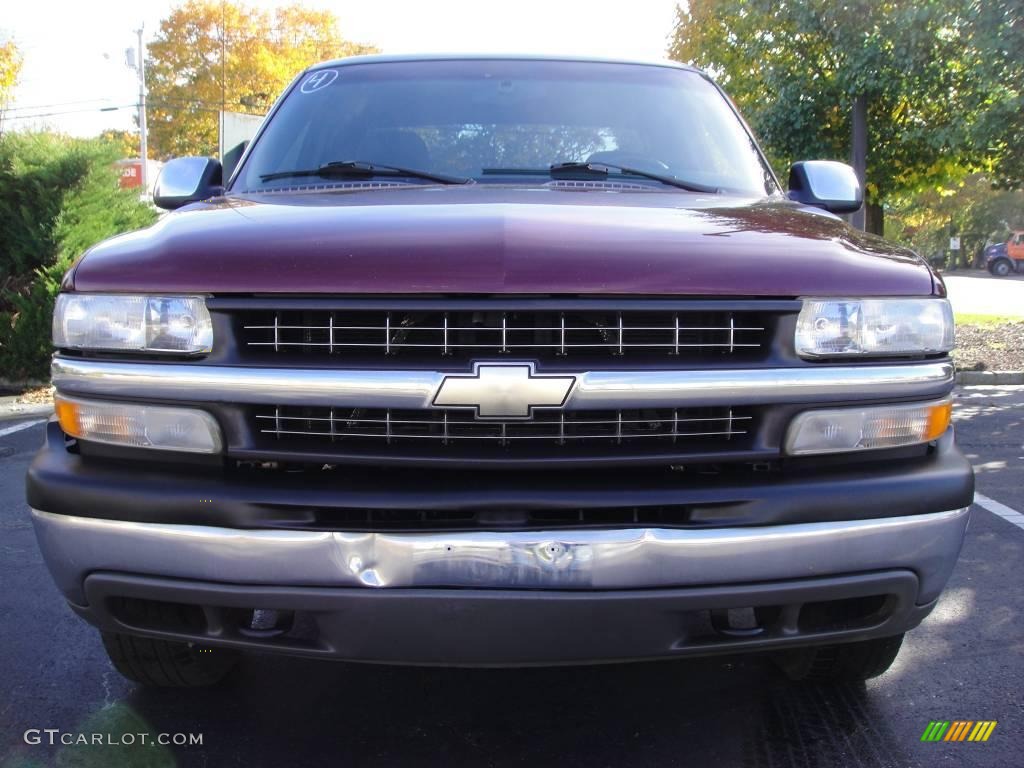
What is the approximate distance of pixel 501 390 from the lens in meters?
2.07

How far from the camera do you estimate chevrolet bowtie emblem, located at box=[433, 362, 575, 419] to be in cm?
207

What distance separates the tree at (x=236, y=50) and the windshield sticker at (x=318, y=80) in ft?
122

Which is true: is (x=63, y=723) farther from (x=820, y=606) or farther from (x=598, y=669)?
(x=820, y=606)

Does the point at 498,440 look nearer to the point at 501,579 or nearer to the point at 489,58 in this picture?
the point at 501,579

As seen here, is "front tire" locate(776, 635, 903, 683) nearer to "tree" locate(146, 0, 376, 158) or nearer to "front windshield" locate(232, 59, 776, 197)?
"front windshield" locate(232, 59, 776, 197)

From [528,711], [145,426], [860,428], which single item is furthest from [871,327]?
[145,426]

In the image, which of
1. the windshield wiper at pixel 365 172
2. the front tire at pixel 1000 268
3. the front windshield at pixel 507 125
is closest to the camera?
the windshield wiper at pixel 365 172

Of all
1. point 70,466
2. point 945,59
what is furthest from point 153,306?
point 945,59

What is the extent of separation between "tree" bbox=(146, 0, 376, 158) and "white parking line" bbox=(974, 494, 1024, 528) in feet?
122

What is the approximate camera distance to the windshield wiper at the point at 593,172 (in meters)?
3.18

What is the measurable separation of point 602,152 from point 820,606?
Result: 68.6 inches

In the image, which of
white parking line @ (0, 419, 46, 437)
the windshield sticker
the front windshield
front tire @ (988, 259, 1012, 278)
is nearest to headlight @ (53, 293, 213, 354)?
the front windshield

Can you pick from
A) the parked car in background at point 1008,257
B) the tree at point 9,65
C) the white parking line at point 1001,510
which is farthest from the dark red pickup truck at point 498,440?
the parked car in background at point 1008,257

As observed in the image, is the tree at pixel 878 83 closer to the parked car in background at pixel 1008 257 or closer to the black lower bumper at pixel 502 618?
the black lower bumper at pixel 502 618
